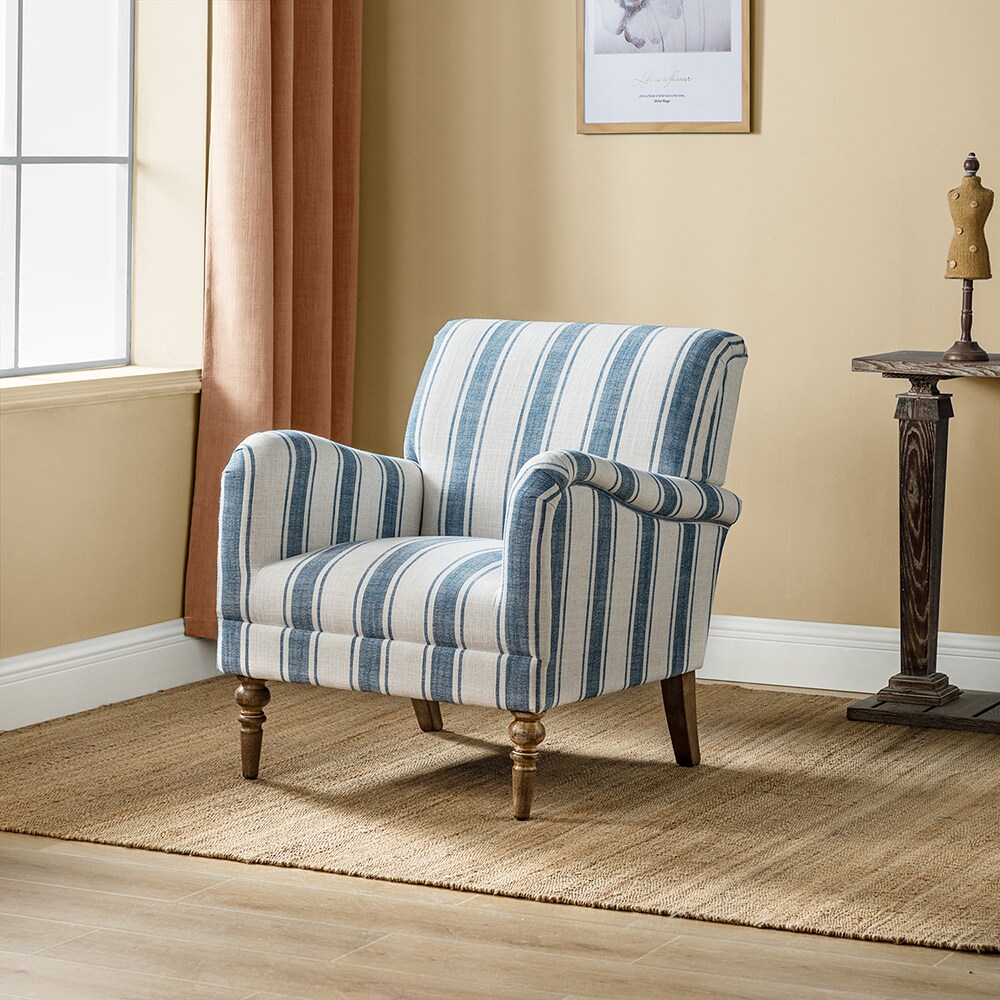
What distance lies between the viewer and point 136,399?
4.06 m

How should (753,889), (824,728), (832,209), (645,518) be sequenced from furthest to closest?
1. (832,209)
2. (824,728)
3. (645,518)
4. (753,889)

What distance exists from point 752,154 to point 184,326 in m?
1.42

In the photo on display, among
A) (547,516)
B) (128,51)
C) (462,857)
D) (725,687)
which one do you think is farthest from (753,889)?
(128,51)

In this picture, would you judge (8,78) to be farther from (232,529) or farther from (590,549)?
(590,549)

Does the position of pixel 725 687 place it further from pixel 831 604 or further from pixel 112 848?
pixel 112 848

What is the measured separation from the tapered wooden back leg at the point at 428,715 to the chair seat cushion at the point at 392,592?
1.81 feet

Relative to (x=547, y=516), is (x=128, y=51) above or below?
above

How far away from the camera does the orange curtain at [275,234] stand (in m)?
4.10

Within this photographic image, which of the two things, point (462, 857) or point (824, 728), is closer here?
point (462, 857)

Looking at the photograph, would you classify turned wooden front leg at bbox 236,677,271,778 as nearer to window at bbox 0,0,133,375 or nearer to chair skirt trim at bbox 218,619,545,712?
chair skirt trim at bbox 218,619,545,712

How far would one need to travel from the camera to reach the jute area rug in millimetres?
2703

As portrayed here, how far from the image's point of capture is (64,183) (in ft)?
13.2

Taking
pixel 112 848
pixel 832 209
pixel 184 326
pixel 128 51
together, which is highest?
pixel 128 51

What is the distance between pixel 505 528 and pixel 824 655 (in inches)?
60.4
